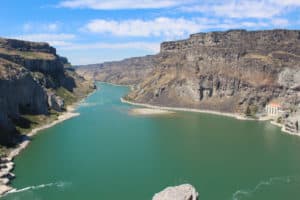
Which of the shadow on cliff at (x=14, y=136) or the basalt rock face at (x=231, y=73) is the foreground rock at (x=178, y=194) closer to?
A: the shadow on cliff at (x=14, y=136)

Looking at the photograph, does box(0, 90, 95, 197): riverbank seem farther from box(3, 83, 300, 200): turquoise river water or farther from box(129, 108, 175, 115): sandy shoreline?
box(129, 108, 175, 115): sandy shoreline

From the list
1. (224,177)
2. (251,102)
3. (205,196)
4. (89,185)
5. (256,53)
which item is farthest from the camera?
(256,53)

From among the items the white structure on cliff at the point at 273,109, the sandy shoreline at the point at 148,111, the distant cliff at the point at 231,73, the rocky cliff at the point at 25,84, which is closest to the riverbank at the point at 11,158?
the rocky cliff at the point at 25,84

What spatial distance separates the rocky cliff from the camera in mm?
87562

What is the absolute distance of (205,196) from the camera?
52344 mm

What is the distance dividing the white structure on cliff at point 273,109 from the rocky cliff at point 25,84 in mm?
59973

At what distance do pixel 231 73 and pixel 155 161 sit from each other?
8152cm

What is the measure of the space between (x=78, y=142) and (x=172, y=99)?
72079mm

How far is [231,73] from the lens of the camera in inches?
5689

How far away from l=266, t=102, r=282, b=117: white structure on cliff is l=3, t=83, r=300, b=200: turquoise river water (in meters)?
11.1

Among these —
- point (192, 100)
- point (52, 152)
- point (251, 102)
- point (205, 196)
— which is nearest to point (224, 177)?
point (205, 196)

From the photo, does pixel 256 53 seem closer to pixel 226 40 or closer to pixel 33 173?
pixel 226 40

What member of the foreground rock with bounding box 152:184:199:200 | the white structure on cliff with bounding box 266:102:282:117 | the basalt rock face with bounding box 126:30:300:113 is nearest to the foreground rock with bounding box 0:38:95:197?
the foreground rock with bounding box 152:184:199:200

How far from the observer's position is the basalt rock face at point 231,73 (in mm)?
131000
